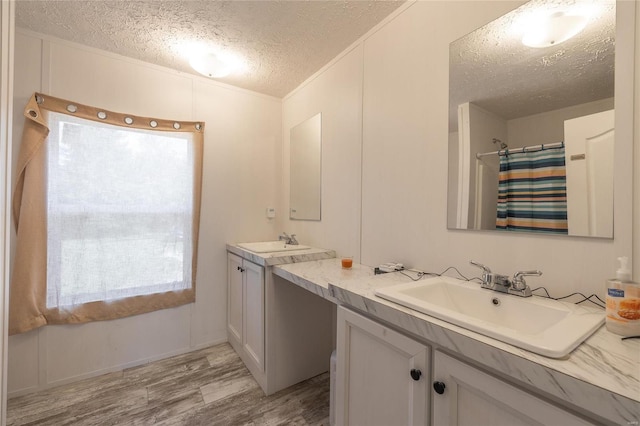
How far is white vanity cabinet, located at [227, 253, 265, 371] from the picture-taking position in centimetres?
181

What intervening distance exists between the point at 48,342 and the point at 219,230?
1333 mm

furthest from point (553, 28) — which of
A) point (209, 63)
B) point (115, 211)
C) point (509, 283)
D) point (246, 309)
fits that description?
point (115, 211)

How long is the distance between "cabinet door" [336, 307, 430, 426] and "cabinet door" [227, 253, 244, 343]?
1.22 meters

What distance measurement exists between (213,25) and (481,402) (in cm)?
224

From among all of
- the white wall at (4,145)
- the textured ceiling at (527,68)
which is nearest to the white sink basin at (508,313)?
the textured ceiling at (527,68)

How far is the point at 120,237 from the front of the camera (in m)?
1.99

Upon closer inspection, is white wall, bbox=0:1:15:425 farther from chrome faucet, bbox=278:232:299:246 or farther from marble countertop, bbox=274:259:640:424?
chrome faucet, bbox=278:232:299:246

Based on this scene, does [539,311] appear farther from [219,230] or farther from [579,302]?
[219,230]

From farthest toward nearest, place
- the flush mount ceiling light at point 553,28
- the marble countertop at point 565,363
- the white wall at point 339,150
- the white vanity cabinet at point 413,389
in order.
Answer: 1. the white wall at point 339,150
2. the flush mount ceiling light at point 553,28
3. the white vanity cabinet at point 413,389
4. the marble countertop at point 565,363

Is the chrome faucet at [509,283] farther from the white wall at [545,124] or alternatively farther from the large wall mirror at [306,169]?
the large wall mirror at [306,169]

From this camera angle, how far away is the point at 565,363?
578 mm

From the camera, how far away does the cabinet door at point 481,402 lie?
59 cm

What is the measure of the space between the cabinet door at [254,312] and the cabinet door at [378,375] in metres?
0.78

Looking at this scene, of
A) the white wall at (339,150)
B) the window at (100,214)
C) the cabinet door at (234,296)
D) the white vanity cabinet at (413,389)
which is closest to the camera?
the white vanity cabinet at (413,389)
